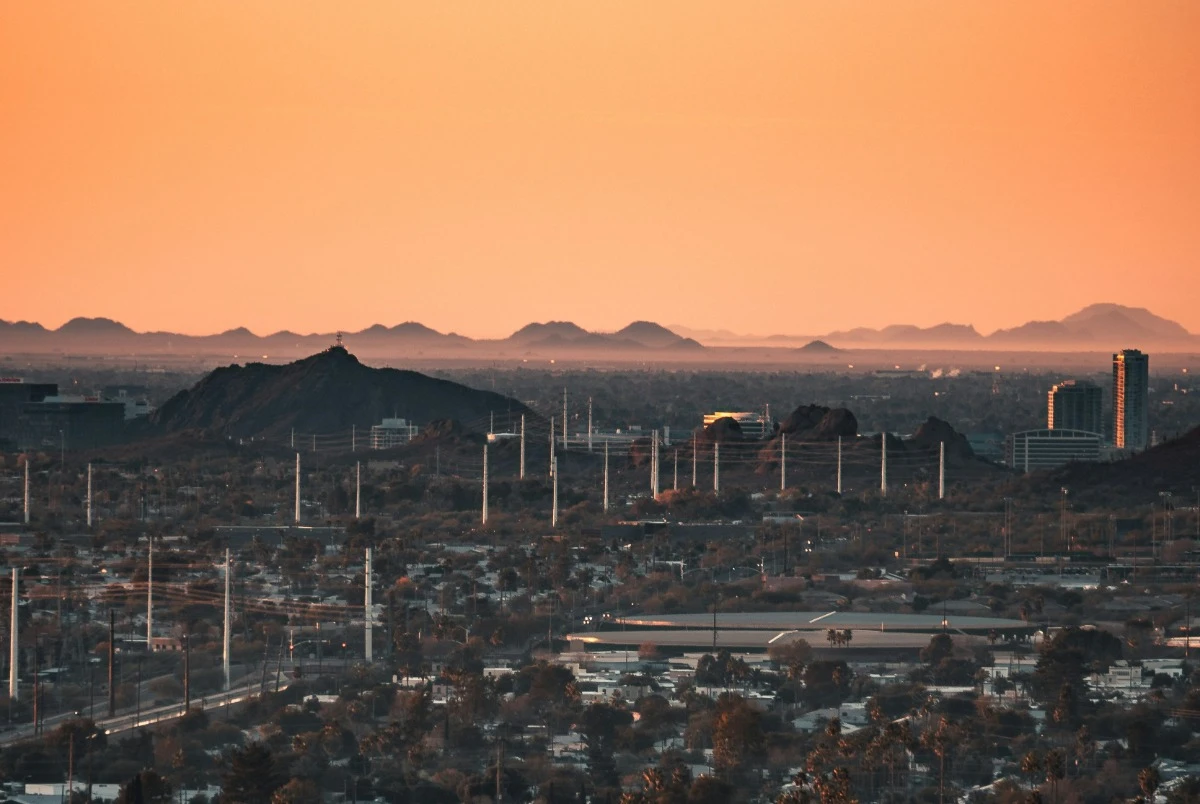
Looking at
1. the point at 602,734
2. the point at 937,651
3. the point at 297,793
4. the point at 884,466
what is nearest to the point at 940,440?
the point at 884,466

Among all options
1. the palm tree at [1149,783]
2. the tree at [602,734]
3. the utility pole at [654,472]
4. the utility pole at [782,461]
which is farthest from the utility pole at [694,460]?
the palm tree at [1149,783]

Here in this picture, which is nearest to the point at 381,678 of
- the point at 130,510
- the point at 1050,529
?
the point at 1050,529

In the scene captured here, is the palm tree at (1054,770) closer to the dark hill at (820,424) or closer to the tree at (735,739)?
the tree at (735,739)

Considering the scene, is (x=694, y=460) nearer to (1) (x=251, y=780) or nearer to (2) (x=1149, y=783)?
(2) (x=1149, y=783)

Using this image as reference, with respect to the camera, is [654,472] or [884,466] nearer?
[654,472]

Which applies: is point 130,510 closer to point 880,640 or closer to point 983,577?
point 983,577
